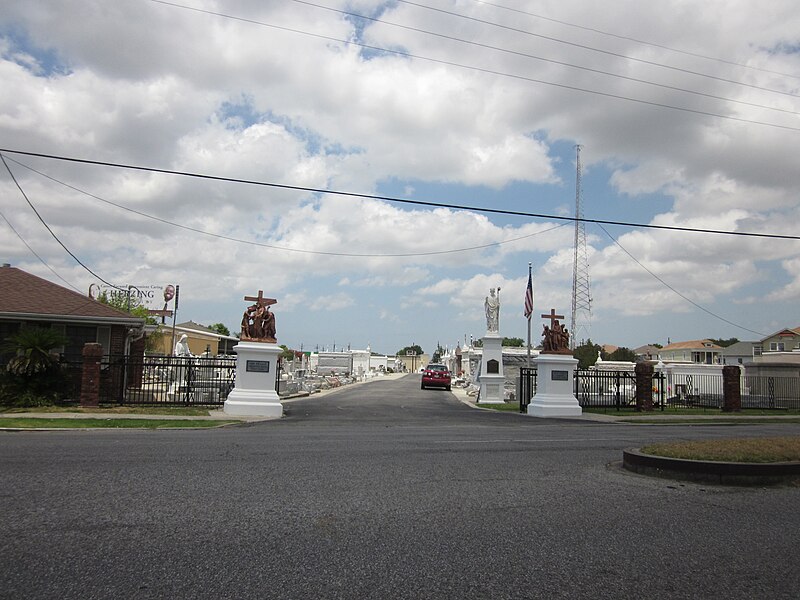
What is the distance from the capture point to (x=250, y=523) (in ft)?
21.3

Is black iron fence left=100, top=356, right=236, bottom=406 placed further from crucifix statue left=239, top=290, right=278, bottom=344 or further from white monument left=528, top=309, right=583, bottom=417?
white monument left=528, top=309, right=583, bottom=417

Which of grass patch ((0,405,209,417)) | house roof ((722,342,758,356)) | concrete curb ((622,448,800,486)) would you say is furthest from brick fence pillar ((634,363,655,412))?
house roof ((722,342,758,356))

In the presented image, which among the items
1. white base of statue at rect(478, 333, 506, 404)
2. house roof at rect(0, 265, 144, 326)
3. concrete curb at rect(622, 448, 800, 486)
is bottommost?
concrete curb at rect(622, 448, 800, 486)

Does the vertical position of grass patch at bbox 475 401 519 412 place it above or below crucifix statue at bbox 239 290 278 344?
below

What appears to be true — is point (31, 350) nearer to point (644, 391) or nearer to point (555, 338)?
point (555, 338)

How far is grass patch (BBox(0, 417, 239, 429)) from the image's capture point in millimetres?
15988

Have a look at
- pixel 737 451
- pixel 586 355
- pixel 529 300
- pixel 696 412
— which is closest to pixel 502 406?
pixel 529 300

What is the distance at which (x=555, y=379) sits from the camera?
24922 mm

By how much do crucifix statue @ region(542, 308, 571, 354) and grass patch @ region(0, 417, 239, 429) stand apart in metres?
12.2

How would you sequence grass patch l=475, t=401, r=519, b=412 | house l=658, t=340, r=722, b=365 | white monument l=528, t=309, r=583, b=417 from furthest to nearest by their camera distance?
house l=658, t=340, r=722, b=365 → grass patch l=475, t=401, r=519, b=412 → white monument l=528, t=309, r=583, b=417

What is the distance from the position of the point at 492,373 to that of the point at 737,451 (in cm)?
2315

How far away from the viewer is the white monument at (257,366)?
2128 centimetres

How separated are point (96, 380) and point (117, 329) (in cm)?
421

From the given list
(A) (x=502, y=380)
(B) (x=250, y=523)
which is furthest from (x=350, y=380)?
(B) (x=250, y=523)
